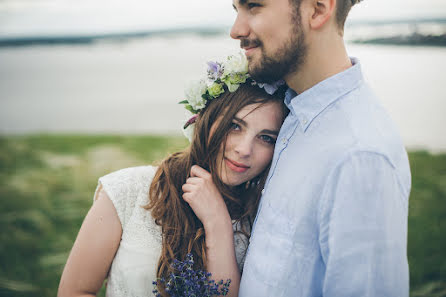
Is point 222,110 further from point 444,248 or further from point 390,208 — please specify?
point 444,248

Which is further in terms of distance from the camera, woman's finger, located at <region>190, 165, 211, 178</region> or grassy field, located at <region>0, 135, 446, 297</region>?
grassy field, located at <region>0, 135, 446, 297</region>

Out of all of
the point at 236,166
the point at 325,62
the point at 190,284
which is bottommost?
the point at 190,284

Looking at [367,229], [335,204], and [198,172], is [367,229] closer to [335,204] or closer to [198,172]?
[335,204]

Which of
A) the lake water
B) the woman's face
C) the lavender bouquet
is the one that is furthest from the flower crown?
the lake water

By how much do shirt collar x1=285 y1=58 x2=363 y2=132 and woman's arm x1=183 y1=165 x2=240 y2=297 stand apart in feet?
2.54

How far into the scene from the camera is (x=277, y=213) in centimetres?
182

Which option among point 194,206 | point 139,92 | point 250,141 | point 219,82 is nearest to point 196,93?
point 219,82

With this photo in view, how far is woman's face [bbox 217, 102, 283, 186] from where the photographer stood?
2.17 m

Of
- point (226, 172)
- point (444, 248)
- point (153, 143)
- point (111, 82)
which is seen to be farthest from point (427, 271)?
point (111, 82)

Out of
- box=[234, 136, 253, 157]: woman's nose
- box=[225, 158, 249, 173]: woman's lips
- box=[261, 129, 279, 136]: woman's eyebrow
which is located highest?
box=[261, 129, 279, 136]: woman's eyebrow

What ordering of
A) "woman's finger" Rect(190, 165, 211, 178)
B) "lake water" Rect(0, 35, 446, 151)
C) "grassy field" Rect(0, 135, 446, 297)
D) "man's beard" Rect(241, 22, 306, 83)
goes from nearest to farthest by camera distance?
"man's beard" Rect(241, 22, 306, 83) → "woman's finger" Rect(190, 165, 211, 178) → "grassy field" Rect(0, 135, 446, 297) → "lake water" Rect(0, 35, 446, 151)

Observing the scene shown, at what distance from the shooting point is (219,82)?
7.75ft

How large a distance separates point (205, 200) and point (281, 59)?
38.8 inches

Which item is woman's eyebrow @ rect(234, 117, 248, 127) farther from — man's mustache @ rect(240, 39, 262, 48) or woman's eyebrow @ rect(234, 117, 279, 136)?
man's mustache @ rect(240, 39, 262, 48)
